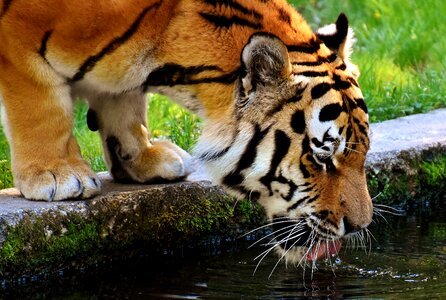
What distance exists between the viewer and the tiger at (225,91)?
4145 mm

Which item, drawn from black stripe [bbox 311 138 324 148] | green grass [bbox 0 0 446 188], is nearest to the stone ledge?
green grass [bbox 0 0 446 188]

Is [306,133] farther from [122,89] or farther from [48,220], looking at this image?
[48,220]

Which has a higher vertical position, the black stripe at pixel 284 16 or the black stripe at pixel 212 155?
the black stripe at pixel 284 16

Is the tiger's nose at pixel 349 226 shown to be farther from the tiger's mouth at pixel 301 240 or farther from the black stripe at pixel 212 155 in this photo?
the black stripe at pixel 212 155

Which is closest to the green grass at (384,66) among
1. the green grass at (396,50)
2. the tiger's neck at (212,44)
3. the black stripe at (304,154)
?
the green grass at (396,50)

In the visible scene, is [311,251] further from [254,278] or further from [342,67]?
[342,67]

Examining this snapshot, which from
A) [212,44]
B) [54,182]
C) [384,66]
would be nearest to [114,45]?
[212,44]

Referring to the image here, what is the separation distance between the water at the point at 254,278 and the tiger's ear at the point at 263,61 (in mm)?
887

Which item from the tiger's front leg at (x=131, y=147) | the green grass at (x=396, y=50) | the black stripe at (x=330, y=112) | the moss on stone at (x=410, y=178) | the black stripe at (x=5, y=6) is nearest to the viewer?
the black stripe at (x=330, y=112)

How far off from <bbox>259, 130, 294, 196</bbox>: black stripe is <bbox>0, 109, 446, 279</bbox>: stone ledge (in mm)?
724

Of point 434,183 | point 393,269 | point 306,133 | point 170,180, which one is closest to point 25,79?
point 170,180

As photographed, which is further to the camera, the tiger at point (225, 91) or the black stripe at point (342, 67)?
the black stripe at point (342, 67)

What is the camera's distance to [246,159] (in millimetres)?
4281

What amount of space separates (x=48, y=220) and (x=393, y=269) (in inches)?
62.1
